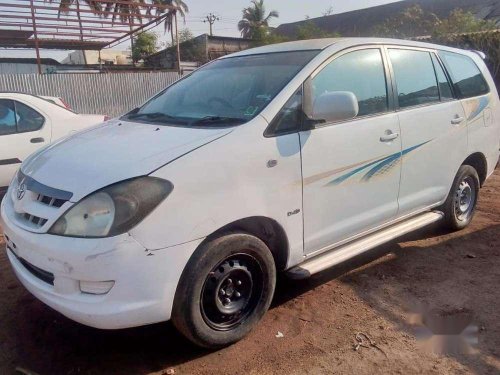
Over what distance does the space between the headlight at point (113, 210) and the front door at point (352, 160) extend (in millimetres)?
1066

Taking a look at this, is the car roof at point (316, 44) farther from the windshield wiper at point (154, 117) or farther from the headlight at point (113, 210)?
the headlight at point (113, 210)

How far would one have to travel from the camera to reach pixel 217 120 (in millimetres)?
2961

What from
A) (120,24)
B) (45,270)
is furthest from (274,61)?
(120,24)

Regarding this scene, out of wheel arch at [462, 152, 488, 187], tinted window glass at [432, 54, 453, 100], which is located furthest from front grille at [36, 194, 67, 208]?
wheel arch at [462, 152, 488, 187]

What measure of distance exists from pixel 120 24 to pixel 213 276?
1499 cm

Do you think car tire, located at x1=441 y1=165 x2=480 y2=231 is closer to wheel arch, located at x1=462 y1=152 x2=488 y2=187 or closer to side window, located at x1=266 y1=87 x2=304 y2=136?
wheel arch, located at x1=462 y1=152 x2=488 y2=187

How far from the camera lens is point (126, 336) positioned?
2945 millimetres

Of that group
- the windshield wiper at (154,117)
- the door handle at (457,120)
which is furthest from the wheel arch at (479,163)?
the windshield wiper at (154,117)

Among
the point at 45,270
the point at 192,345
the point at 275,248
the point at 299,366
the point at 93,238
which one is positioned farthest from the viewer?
the point at 275,248

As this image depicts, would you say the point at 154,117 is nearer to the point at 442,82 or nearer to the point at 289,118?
the point at 289,118

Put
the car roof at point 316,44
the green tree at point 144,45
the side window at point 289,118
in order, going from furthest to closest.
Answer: the green tree at point 144,45 < the car roof at point 316,44 < the side window at point 289,118

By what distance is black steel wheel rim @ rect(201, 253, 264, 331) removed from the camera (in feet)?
8.77

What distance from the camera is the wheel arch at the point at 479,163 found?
184 inches

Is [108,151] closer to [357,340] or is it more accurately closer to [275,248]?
[275,248]
